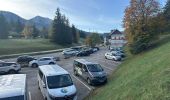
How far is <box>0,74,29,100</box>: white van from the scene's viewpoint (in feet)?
41.2

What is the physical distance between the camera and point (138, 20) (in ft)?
131

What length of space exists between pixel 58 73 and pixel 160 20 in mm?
24852

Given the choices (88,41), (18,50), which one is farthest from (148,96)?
(88,41)

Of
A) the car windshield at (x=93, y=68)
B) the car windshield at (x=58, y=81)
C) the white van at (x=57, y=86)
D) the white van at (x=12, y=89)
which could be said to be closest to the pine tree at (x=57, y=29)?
the car windshield at (x=93, y=68)

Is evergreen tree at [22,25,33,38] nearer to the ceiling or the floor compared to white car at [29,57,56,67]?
nearer to the ceiling

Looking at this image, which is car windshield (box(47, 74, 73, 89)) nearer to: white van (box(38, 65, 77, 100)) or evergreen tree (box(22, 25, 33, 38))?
white van (box(38, 65, 77, 100))

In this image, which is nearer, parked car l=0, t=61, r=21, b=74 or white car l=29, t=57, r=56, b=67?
parked car l=0, t=61, r=21, b=74

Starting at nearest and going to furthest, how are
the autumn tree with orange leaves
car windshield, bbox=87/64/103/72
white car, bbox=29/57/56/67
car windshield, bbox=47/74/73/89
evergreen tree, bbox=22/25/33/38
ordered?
car windshield, bbox=47/74/73/89
car windshield, bbox=87/64/103/72
the autumn tree with orange leaves
white car, bbox=29/57/56/67
evergreen tree, bbox=22/25/33/38

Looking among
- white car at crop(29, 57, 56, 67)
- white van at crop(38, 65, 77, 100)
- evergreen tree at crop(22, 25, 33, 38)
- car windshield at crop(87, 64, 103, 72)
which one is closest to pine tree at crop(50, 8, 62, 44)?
evergreen tree at crop(22, 25, 33, 38)

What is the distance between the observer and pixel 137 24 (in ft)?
130

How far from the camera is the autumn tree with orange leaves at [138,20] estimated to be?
126ft

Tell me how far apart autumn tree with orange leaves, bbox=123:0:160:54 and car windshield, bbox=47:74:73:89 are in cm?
2090

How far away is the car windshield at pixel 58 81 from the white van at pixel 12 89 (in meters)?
3.41

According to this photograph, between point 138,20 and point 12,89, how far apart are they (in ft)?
99.4
